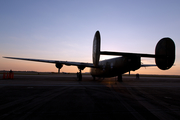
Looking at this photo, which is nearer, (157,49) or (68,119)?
(68,119)

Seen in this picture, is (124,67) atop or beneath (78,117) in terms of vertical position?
atop

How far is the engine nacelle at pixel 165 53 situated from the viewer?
6508mm

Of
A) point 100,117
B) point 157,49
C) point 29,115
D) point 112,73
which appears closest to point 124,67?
point 112,73

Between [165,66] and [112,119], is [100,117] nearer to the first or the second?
[112,119]

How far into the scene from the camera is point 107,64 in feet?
61.0

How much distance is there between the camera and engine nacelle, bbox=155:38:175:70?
21.4ft

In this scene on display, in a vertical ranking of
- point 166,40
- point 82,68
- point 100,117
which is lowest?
point 100,117

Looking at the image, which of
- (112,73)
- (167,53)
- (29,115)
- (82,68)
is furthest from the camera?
(82,68)

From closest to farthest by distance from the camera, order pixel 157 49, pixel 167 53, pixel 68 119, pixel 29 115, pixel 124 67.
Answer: pixel 68 119, pixel 29 115, pixel 167 53, pixel 157 49, pixel 124 67

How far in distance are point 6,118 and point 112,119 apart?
135 inches

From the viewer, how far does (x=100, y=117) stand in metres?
3.84

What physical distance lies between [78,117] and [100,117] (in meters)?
0.74

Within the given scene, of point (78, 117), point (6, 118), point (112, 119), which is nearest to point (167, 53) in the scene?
point (112, 119)

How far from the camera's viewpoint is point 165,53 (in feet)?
21.8
